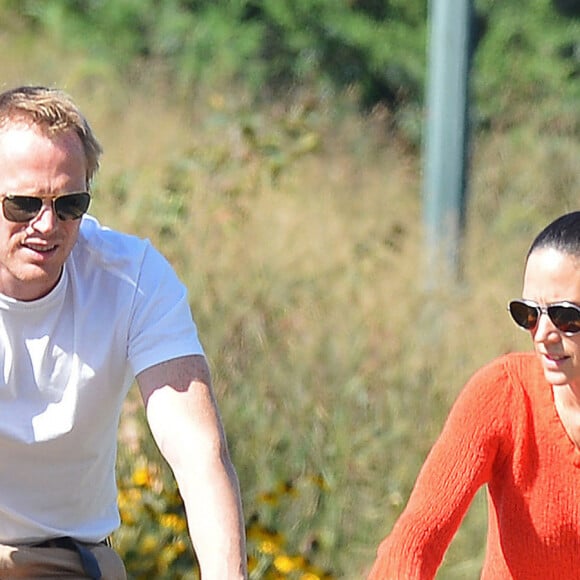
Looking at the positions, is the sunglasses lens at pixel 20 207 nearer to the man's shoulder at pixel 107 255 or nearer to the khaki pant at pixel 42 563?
the man's shoulder at pixel 107 255

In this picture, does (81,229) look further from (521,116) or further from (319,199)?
(521,116)

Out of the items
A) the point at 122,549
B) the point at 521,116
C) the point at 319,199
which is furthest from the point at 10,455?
the point at 521,116

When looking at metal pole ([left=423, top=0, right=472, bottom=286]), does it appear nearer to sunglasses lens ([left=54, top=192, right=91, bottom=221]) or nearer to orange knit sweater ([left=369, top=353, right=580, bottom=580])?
orange knit sweater ([left=369, top=353, right=580, bottom=580])

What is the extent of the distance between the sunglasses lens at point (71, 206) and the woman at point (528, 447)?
861 mm

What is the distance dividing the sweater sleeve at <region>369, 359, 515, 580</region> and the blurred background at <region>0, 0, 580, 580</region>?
1671 millimetres

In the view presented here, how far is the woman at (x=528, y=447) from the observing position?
317 cm

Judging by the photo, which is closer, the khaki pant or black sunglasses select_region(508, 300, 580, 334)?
black sunglasses select_region(508, 300, 580, 334)

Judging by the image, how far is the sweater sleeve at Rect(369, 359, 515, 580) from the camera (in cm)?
306

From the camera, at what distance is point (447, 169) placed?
8070 mm

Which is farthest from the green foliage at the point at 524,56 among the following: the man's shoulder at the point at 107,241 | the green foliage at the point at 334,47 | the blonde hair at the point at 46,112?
the blonde hair at the point at 46,112

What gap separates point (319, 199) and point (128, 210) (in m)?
1.87

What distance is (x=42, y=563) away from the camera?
3.47 m

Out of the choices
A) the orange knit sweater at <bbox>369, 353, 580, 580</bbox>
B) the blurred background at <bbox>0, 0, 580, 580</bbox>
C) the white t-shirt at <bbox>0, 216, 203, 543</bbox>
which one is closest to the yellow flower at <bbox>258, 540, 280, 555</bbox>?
the blurred background at <bbox>0, 0, 580, 580</bbox>

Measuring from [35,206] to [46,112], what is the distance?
197 mm
